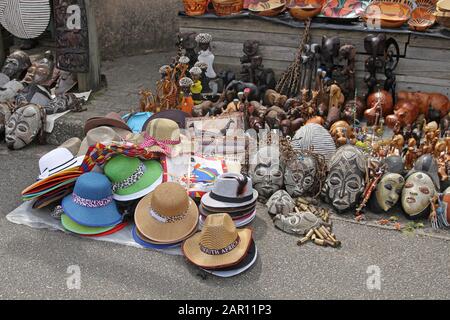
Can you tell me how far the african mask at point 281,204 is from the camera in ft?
14.2

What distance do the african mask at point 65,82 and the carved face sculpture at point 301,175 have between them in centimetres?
337

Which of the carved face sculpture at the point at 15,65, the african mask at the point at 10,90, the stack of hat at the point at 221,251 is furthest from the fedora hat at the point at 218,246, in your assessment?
the carved face sculpture at the point at 15,65

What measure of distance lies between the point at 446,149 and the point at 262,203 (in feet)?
5.78

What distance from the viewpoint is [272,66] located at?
663 cm

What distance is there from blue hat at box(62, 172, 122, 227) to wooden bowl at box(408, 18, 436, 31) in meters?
4.02

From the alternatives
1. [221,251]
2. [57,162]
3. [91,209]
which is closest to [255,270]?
[221,251]

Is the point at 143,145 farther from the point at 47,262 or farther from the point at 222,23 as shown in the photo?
the point at 222,23

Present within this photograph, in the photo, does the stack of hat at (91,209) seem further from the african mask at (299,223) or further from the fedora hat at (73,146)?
the african mask at (299,223)

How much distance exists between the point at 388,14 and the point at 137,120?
10.9ft

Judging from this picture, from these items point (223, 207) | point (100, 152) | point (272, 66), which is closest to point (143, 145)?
point (100, 152)

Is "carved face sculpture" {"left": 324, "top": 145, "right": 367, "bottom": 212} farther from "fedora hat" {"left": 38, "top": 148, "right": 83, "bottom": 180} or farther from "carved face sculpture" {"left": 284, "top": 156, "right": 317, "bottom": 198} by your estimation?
"fedora hat" {"left": 38, "top": 148, "right": 83, "bottom": 180}

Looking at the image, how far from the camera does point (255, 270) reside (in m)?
3.73

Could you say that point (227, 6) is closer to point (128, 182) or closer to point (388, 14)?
point (388, 14)

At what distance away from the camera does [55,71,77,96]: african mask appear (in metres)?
6.54
